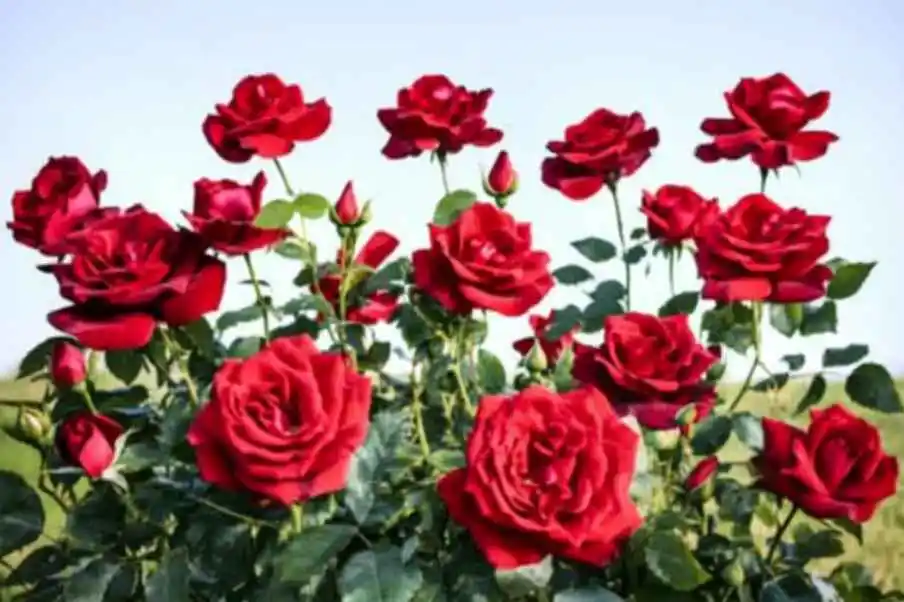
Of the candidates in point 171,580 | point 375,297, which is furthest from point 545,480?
point 375,297

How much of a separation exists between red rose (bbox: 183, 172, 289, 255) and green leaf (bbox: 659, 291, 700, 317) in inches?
21.4

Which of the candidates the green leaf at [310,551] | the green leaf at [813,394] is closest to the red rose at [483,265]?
the green leaf at [310,551]

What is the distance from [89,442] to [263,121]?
1.35ft

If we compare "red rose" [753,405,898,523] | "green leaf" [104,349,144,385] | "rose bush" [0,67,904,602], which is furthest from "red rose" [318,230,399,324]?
"red rose" [753,405,898,523]

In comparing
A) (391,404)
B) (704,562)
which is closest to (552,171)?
(391,404)

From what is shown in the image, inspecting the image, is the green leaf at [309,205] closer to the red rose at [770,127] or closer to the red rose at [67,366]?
the red rose at [67,366]

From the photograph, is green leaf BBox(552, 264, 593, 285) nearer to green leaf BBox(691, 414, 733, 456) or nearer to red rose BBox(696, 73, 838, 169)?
red rose BBox(696, 73, 838, 169)

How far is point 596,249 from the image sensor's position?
1.80 meters

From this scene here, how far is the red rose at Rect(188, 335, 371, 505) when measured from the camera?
47.0 inches

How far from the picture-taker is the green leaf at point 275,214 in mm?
1433

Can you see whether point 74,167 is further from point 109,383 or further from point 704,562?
point 109,383

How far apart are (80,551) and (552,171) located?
765mm

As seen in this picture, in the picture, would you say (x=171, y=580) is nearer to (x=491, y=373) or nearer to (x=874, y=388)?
(x=491, y=373)

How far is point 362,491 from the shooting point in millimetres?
1324
